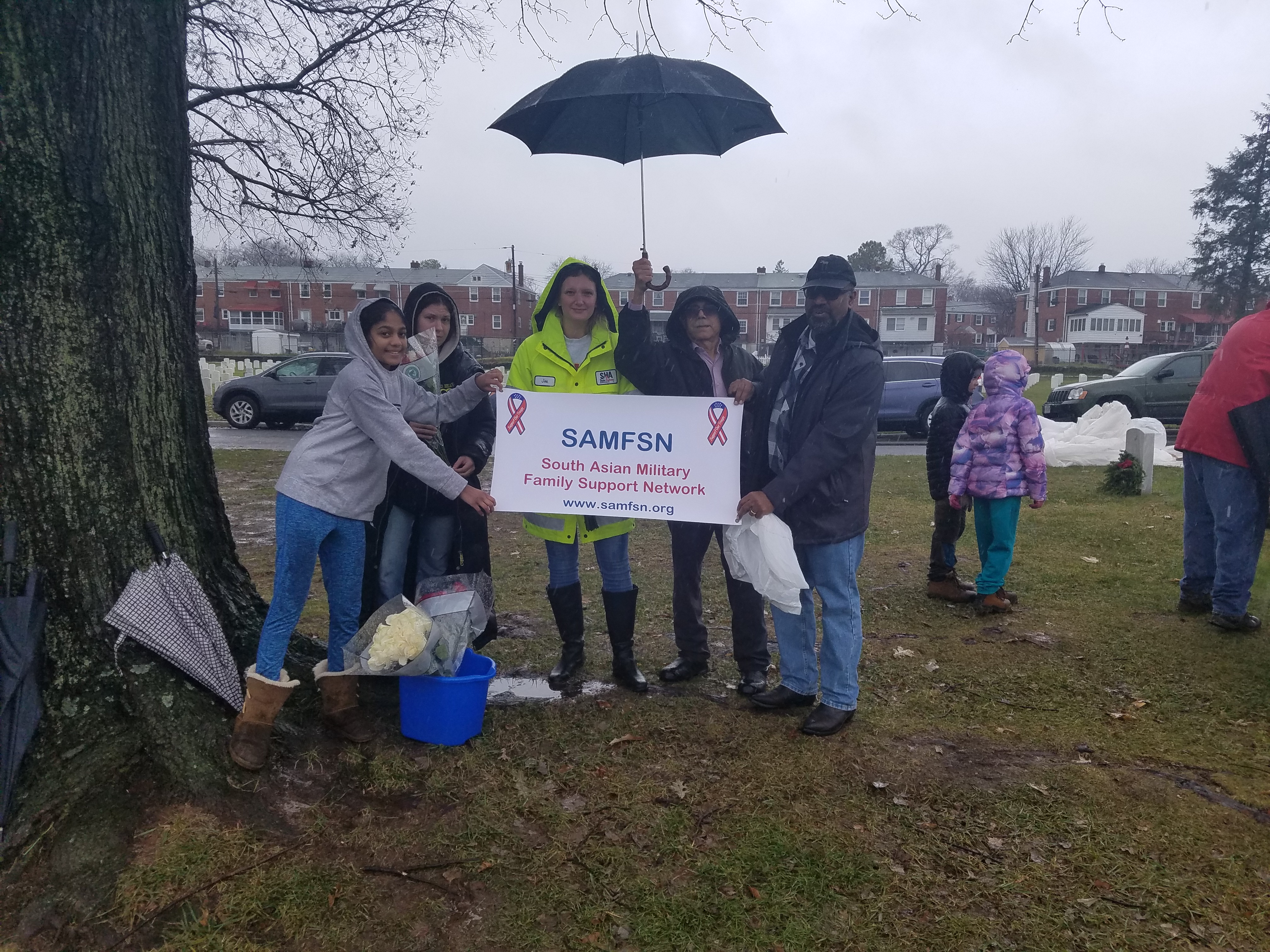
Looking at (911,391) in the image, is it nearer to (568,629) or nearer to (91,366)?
(568,629)

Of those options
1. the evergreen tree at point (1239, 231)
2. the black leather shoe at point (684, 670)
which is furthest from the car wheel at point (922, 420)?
the evergreen tree at point (1239, 231)

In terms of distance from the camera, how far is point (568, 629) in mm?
4223

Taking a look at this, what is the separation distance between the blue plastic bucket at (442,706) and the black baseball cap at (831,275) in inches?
82.4

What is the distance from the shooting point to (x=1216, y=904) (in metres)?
2.49

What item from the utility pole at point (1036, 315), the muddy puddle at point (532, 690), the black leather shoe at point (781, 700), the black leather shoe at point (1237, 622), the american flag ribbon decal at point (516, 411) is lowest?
the muddy puddle at point (532, 690)

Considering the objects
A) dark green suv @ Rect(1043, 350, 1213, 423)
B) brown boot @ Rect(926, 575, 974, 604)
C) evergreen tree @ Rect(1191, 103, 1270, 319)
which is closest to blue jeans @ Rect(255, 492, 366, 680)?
brown boot @ Rect(926, 575, 974, 604)

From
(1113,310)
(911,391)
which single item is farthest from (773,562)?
(1113,310)

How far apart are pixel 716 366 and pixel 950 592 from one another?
279cm

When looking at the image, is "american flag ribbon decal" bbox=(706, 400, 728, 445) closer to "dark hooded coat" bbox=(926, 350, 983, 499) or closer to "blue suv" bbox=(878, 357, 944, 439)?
"dark hooded coat" bbox=(926, 350, 983, 499)

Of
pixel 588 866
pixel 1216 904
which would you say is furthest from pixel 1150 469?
pixel 588 866

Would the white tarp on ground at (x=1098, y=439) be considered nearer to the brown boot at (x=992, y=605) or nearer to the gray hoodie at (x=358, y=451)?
the brown boot at (x=992, y=605)

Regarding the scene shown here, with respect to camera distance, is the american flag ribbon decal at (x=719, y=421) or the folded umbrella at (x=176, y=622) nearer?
the folded umbrella at (x=176, y=622)

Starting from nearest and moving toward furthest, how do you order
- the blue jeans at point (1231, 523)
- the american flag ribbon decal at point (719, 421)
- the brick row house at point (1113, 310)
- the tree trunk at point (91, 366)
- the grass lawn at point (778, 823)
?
the grass lawn at point (778, 823) < the tree trunk at point (91, 366) < the american flag ribbon decal at point (719, 421) < the blue jeans at point (1231, 523) < the brick row house at point (1113, 310)

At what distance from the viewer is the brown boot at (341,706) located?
3.31 m
